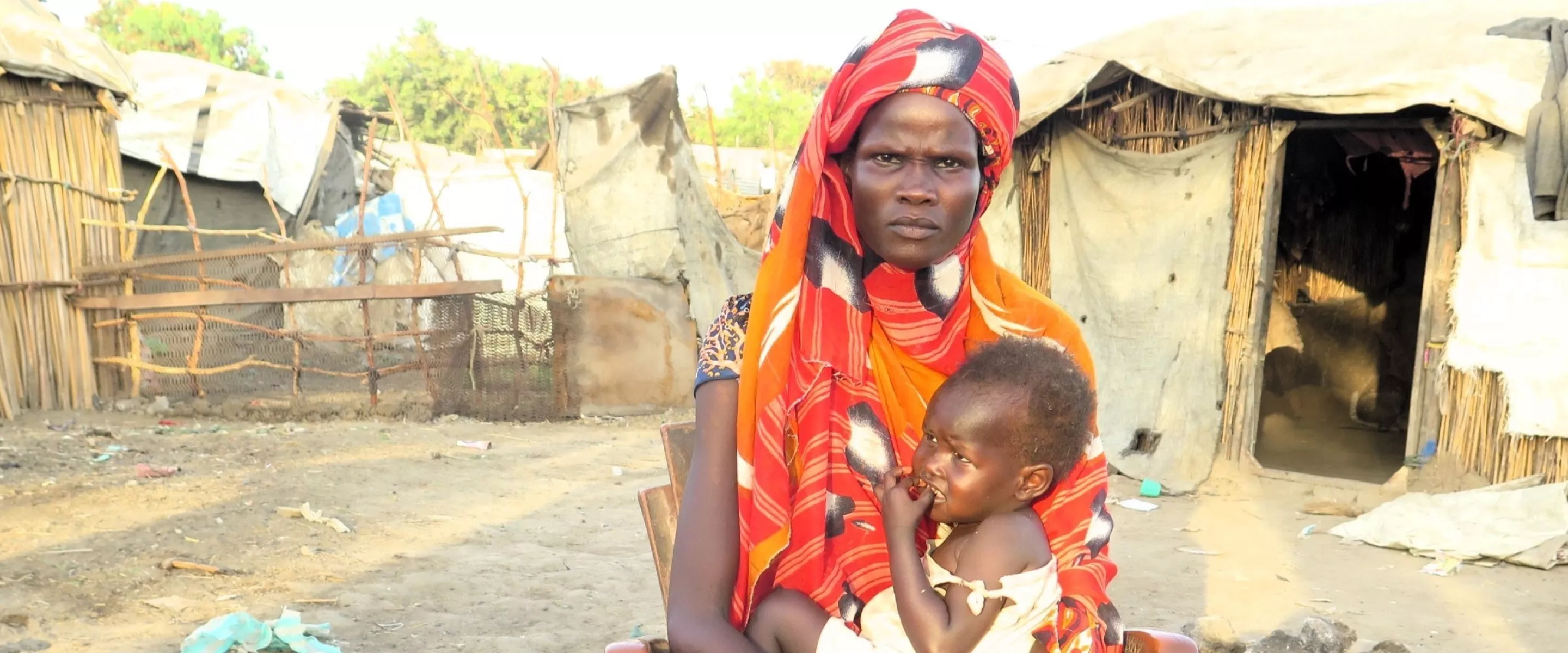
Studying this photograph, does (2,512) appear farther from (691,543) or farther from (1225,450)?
(1225,450)

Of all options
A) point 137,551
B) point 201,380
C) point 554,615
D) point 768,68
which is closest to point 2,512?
point 137,551

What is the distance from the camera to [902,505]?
1.79 metres

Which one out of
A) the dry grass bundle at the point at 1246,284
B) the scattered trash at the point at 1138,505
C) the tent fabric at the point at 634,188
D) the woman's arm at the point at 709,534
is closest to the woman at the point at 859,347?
the woman's arm at the point at 709,534

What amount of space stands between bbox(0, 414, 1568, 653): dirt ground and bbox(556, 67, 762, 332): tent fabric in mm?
2854

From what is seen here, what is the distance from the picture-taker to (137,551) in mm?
4691

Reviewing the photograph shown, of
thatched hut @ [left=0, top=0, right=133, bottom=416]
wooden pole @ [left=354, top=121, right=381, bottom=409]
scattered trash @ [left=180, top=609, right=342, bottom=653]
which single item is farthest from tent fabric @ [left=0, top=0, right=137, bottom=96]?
scattered trash @ [left=180, top=609, right=342, bottom=653]

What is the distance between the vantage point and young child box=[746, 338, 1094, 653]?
5.66 ft

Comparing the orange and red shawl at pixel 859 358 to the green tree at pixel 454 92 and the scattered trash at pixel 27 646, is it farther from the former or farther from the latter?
the green tree at pixel 454 92

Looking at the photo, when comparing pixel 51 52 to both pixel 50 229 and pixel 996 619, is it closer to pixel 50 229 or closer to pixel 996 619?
pixel 50 229

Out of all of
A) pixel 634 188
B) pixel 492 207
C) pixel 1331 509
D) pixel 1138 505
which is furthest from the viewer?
pixel 492 207

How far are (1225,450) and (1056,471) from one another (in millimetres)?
5883

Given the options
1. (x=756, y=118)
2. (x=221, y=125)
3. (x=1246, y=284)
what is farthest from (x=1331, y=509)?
(x=756, y=118)

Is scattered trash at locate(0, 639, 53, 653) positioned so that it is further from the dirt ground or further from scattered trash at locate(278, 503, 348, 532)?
scattered trash at locate(278, 503, 348, 532)

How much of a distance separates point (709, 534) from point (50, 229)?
26.1 ft
